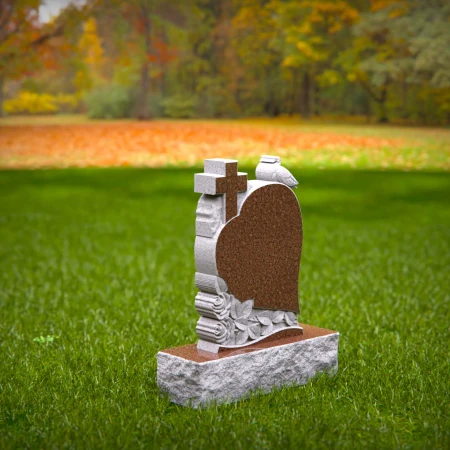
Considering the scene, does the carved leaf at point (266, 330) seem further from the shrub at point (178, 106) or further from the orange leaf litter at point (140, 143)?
the shrub at point (178, 106)

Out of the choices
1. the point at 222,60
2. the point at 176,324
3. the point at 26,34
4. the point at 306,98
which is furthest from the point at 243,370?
the point at 26,34

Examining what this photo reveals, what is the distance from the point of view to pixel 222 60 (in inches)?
801

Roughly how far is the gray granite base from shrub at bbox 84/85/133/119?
53.2 ft

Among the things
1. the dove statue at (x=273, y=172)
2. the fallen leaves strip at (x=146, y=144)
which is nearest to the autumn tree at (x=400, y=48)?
the fallen leaves strip at (x=146, y=144)

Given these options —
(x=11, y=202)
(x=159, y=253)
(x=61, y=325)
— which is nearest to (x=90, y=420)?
(x=61, y=325)

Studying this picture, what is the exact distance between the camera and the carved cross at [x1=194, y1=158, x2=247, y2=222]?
5.05 meters

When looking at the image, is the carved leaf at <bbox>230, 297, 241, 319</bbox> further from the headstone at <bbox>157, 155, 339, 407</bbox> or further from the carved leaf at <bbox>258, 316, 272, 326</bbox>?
the carved leaf at <bbox>258, 316, 272, 326</bbox>

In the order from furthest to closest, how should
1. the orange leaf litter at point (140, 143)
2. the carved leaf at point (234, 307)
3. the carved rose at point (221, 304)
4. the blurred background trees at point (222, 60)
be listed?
the orange leaf litter at point (140, 143) → the blurred background trees at point (222, 60) → the carved leaf at point (234, 307) → the carved rose at point (221, 304)

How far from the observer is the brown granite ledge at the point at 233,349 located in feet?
16.6

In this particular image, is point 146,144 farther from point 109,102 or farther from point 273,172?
point 273,172

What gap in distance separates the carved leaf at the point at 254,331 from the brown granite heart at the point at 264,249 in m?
0.14

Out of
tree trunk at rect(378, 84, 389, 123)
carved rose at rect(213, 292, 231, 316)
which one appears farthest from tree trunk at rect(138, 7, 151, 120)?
carved rose at rect(213, 292, 231, 316)

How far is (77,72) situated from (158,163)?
3.43 meters

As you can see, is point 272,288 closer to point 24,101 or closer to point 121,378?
point 121,378
